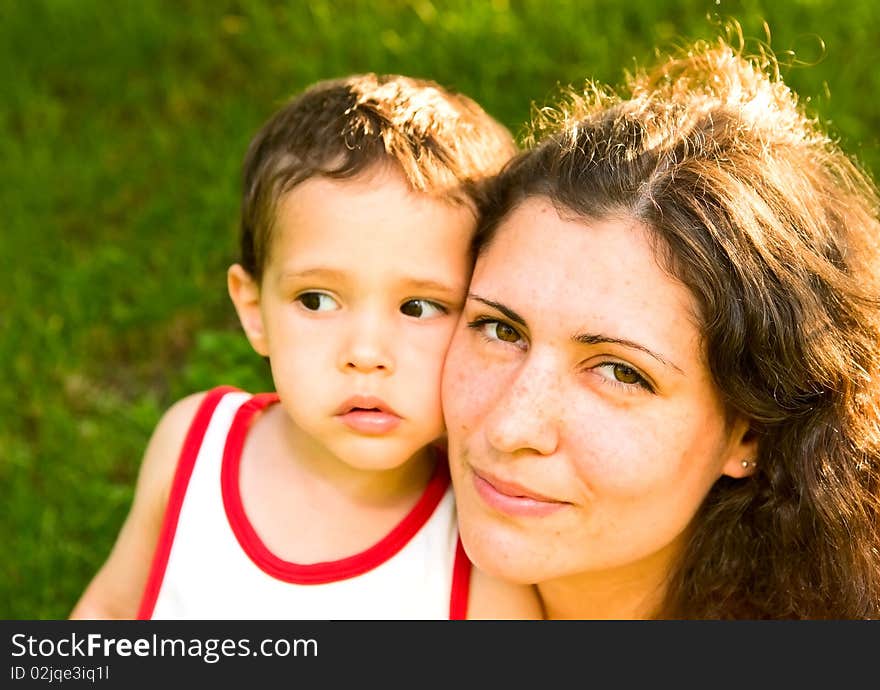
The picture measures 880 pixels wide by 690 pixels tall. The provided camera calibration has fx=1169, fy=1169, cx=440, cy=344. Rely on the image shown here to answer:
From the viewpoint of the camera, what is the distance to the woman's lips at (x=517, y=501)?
2.64m

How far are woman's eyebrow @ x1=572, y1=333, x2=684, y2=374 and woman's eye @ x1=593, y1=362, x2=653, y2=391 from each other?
2.6 inches

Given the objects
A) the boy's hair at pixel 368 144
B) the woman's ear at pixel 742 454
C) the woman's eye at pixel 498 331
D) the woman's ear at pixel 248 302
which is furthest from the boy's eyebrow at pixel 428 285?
the woman's ear at pixel 742 454

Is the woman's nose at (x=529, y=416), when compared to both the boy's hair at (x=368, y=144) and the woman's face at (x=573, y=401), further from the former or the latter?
the boy's hair at (x=368, y=144)

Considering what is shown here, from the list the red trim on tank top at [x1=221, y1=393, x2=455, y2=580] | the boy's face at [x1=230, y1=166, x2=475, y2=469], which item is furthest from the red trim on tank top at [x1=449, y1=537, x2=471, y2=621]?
the boy's face at [x1=230, y1=166, x2=475, y2=469]

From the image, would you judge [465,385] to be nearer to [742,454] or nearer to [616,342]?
[616,342]

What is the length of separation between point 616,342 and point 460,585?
2.72 feet

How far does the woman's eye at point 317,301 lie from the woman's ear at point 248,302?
0.86ft

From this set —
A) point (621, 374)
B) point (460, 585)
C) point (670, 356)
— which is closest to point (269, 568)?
point (460, 585)

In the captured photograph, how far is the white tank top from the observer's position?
9.79 feet

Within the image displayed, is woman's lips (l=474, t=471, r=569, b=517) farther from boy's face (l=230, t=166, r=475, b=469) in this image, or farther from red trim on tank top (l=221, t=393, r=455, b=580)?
red trim on tank top (l=221, t=393, r=455, b=580)

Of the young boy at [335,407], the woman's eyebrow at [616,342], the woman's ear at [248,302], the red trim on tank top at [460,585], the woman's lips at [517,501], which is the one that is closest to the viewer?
the woman's eyebrow at [616,342]

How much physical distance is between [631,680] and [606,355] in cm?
83

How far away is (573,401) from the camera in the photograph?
2.58m

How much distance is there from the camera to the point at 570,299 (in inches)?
101
